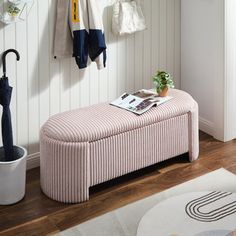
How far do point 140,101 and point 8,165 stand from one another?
99 centimetres

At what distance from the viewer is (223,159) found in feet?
11.3

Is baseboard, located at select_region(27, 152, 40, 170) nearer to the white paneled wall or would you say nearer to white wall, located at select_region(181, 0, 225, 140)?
the white paneled wall

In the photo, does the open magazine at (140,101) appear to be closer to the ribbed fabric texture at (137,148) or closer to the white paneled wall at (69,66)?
the ribbed fabric texture at (137,148)

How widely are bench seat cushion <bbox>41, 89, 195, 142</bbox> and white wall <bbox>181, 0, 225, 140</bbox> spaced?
481 millimetres

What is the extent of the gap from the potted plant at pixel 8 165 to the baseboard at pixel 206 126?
1612 millimetres

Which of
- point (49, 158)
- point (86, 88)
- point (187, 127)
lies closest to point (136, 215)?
point (49, 158)

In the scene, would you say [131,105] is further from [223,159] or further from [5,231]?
[5,231]

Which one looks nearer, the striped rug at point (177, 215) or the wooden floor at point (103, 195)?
the striped rug at point (177, 215)

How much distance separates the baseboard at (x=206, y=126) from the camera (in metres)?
3.86

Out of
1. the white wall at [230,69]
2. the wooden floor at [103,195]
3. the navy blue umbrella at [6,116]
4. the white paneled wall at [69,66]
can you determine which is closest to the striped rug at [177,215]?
the wooden floor at [103,195]

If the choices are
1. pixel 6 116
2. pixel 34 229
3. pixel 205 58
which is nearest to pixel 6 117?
pixel 6 116

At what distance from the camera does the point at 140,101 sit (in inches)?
128

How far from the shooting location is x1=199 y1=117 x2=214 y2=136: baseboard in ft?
12.6

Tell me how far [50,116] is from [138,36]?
3.04ft
